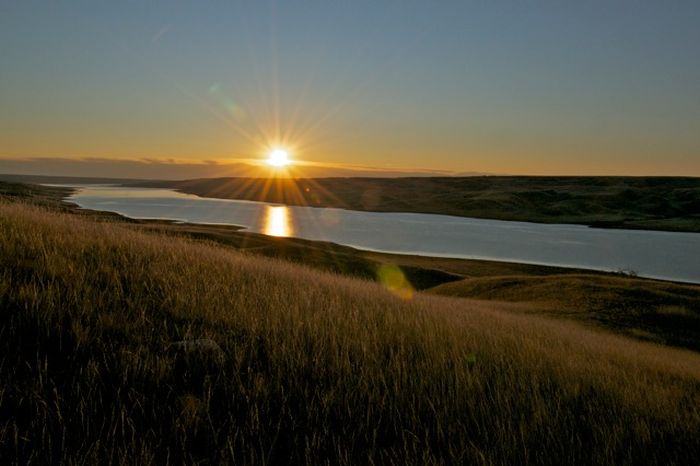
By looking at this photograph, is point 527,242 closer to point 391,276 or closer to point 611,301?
point 391,276

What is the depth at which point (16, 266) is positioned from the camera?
17.7 ft

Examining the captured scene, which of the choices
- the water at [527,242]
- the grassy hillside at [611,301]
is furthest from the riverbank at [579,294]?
the water at [527,242]

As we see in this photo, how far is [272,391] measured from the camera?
11.2 feet

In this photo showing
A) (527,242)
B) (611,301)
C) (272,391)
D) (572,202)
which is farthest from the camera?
(572,202)

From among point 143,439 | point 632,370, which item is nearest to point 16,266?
point 143,439

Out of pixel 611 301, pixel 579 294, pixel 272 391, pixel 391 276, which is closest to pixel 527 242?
pixel 391 276

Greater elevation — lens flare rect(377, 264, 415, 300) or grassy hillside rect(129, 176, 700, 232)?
grassy hillside rect(129, 176, 700, 232)

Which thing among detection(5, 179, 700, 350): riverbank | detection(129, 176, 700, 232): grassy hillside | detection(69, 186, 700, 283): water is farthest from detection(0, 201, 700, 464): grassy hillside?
detection(129, 176, 700, 232): grassy hillside

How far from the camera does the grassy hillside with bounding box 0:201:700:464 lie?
2799 mm

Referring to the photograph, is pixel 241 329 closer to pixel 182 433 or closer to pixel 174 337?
pixel 174 337

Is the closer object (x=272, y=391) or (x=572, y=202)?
(x=272, y=391)

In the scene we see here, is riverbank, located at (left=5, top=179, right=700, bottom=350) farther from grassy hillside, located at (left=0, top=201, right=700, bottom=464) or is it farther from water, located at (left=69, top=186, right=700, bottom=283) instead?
water, located at (left=69, top=186, right=700, bottom=283)

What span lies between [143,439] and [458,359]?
2.85 meters

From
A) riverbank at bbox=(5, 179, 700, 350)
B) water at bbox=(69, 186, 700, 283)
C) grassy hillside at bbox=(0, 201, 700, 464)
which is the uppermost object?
grassy hillside at bbox=(0, 201, 700, 464)
